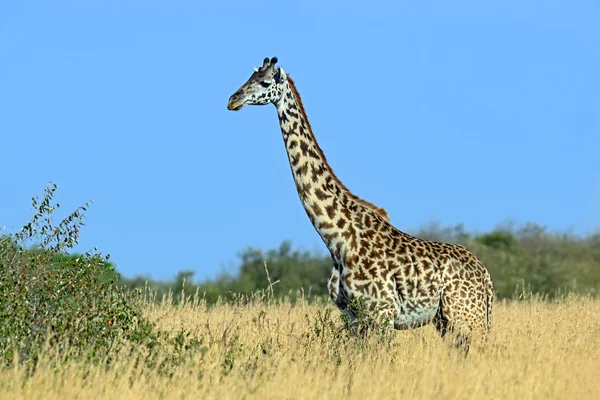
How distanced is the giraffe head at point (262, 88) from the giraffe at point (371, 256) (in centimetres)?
Answer: 1

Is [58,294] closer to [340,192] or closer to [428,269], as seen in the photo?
[340,192]

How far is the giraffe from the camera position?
1127 cm

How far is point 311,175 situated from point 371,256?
128cm

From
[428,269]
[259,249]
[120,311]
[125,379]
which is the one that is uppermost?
[259,249]

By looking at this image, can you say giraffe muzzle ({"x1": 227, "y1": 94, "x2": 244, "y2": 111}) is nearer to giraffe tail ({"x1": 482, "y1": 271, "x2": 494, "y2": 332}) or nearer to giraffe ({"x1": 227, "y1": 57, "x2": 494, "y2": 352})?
giraffe ({"x1": 227, "y1": 57, "x2": 494, "y2": 352})

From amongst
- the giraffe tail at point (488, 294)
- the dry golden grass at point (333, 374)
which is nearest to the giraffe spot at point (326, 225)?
the dry golden grass at point (333, 374)

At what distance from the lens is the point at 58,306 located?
11039 mm

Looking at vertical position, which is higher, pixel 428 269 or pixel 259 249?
pixel 259 249

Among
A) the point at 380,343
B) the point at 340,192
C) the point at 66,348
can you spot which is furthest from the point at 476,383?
the point at 66,348

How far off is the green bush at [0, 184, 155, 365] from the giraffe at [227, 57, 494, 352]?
2.41 m

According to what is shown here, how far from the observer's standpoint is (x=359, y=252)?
11.4m

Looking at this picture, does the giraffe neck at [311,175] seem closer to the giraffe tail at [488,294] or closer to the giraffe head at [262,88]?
the giraffe head at [262,88]

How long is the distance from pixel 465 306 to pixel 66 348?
4.56 m

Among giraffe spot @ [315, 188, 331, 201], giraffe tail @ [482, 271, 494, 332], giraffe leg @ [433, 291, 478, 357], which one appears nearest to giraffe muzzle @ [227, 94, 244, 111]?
giraffe spot @ [315, 188, 331, 201]
